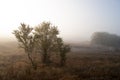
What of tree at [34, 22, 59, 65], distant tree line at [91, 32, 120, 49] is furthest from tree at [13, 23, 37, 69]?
distant tree line at [91, 32, 120, 49]

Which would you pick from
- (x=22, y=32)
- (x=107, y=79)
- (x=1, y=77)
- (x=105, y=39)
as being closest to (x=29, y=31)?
(x=22, y=32)

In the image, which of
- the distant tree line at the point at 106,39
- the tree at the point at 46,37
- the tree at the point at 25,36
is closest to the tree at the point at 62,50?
the tree at the point at 46,37

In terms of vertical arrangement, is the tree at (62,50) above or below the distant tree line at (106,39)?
below

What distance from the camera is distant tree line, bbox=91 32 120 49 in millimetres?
129500

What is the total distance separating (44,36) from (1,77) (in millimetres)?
20792

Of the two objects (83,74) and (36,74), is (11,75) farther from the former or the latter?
(83,74)

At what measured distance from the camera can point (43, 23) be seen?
50406 millimetres

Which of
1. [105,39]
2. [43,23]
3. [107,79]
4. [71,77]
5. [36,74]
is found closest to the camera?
[107,79]

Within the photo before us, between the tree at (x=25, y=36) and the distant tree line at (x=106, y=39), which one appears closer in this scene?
the tree at (x=25, y=36)

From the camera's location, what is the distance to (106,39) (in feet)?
433

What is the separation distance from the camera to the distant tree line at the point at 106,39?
129500mm

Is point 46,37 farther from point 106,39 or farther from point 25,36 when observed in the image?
point 106,39

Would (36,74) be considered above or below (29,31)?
below

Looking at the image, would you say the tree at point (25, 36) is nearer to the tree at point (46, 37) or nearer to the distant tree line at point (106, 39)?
the tree at point (46, 37)
